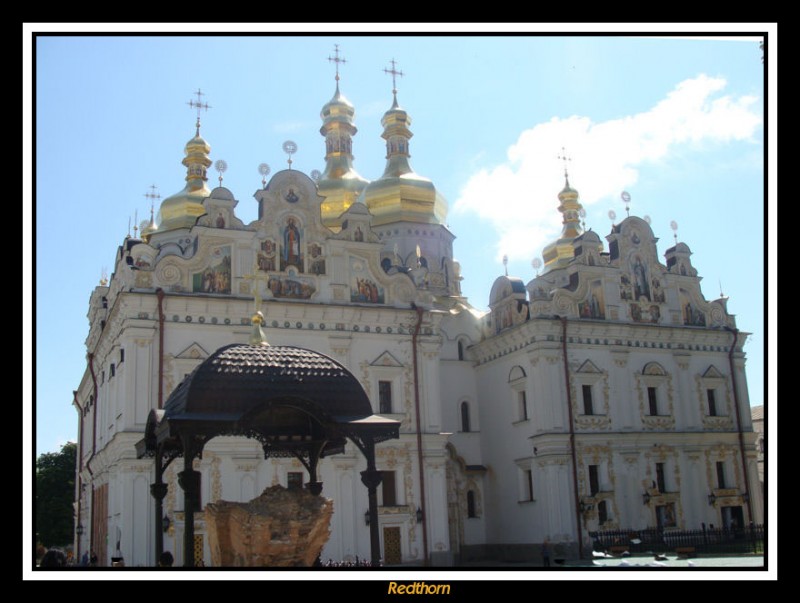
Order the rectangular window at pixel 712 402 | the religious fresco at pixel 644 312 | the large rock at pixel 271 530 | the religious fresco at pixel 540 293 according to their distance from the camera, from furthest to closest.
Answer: the rectangular window at pixel 712 402
the religious fresco at pixel 644 312
the religious fresco at pixel 540 293
the large rock at pixel 271 530

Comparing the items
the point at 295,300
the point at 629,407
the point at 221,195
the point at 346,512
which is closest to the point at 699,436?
the point at 629,407

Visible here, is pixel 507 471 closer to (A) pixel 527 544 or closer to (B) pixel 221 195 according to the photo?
(A) pixel 527 544

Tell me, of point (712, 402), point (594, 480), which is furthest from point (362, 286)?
point (712, 402)

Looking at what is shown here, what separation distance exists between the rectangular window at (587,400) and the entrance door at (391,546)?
8.71 meters

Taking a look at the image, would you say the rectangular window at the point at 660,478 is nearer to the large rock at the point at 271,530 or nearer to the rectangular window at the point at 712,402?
the rectangular window at the point at 712,402

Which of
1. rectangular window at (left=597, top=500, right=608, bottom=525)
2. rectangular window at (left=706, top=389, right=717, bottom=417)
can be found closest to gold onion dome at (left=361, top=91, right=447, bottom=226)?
rectangular window at (left=706, top=389, right=717, bottom=417)

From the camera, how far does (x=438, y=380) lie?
3072 centimetres

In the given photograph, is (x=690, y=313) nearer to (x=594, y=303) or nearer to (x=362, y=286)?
(x=594, y=303)

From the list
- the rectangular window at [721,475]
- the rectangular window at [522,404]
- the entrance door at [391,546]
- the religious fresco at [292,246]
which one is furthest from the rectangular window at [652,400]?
the religious fresco at [292,246]

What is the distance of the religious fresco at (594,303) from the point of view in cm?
3372

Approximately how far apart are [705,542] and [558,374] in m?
7.55

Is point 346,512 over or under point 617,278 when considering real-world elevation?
under
